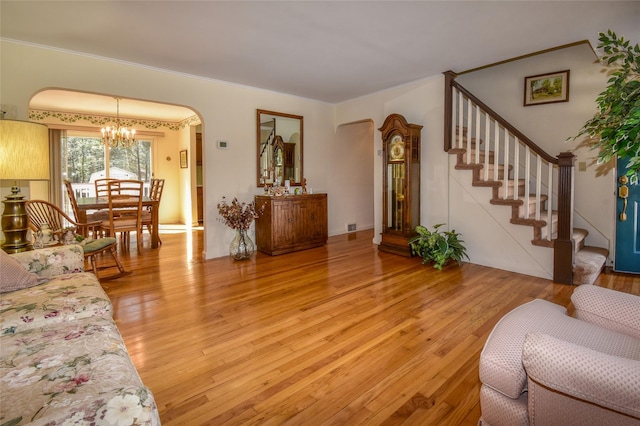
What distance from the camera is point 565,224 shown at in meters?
3.37

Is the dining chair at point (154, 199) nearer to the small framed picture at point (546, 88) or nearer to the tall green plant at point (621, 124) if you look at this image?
the tall green plant at point (621, 124)

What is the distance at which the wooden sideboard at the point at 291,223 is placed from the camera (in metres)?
4.77

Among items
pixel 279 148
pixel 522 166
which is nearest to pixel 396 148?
pixel 522 166

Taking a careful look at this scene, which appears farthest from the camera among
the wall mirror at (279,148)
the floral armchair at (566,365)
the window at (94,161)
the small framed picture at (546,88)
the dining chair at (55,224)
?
the window at (94,161)

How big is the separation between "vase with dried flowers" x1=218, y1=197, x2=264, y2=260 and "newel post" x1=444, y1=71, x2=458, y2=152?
2.88 metres

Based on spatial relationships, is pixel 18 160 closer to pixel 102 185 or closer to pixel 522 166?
pixel 102 185

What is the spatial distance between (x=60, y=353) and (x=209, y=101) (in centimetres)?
394

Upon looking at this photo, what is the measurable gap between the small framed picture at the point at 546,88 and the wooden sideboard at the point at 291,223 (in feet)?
10.8

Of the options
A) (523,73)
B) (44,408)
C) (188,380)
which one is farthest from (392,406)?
(523,73)

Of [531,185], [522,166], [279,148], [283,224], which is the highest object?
[279,148]

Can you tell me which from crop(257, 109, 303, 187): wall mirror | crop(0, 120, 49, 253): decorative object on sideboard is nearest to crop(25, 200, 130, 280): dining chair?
crop(0, 120, 49, 253): decorative object on sideboard

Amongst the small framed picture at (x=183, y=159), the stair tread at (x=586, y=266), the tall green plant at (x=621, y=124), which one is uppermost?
A: the small framed picture at (x=183, y=159)

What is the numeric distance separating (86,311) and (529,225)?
4.18 meters

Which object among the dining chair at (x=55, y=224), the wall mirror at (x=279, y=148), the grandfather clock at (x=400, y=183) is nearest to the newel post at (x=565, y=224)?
the grandfather clock at (x=400, y=183)
